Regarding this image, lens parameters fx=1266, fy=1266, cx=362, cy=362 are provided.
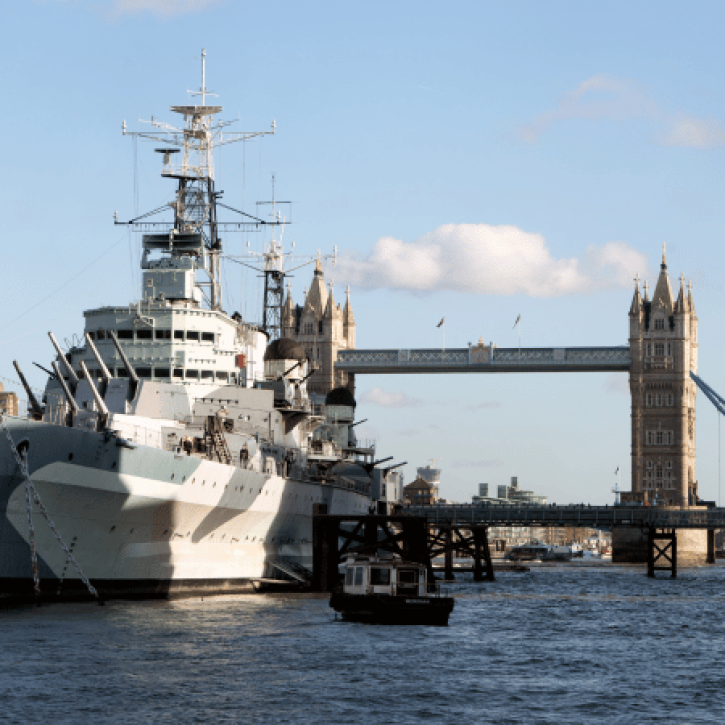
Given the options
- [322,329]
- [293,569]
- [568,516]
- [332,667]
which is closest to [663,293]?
[322,329]

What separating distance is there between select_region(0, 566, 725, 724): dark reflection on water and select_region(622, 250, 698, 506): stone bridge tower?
119325 mm

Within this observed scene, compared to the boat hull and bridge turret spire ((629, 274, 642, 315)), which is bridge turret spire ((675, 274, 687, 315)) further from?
the boat hull

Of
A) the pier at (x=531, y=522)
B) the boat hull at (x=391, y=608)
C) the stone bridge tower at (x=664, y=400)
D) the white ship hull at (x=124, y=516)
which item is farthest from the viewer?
the stone bridge tower at (x=664, y=400)

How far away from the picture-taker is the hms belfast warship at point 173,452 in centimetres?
3834

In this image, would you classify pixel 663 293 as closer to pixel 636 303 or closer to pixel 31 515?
pixel 636 303

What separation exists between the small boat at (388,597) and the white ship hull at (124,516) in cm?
656

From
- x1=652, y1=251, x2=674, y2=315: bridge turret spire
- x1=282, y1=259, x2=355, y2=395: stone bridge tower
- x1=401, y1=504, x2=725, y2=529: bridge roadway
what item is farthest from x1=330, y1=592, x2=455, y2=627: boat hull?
x1=652, y1=251, x2=674, y2=315: bridge turret spire

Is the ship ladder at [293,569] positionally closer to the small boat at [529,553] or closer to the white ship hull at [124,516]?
the white ship hull at [124,516]

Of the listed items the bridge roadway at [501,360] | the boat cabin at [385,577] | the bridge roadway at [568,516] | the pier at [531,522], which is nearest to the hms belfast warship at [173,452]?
the boat cabin at [385,577]

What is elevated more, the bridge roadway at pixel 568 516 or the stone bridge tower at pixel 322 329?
the stone bridge tower at pixel 322 329

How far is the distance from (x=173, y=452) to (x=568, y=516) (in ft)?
→ 243

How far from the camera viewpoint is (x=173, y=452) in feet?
136

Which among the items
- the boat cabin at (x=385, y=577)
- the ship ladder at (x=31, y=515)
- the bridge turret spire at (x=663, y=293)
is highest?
the bridge turret spire at (x=663, y=293)

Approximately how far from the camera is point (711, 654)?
1410 inches
